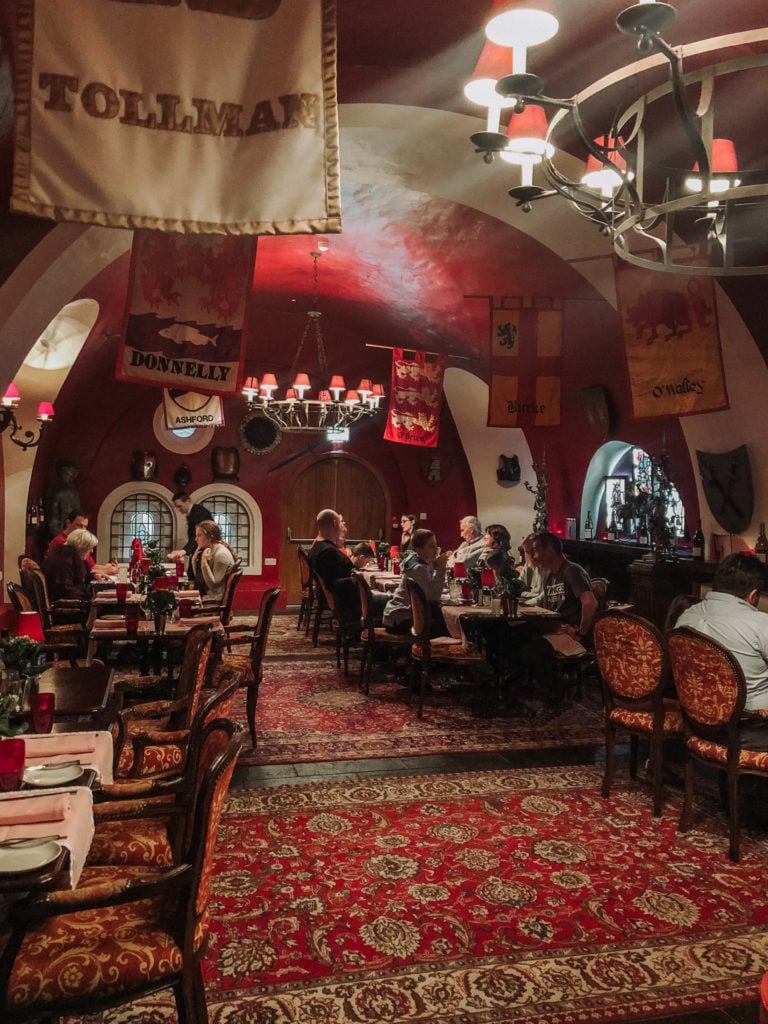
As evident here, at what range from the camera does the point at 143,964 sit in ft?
6.96

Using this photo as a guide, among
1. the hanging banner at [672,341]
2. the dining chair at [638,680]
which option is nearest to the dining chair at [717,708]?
the dining chair at [638,680]

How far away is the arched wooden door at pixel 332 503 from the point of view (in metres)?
13.7

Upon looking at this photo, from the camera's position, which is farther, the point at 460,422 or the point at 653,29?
the point at 460,422

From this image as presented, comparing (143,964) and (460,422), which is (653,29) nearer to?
(143,964)

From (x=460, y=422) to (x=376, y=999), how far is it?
1102 cm

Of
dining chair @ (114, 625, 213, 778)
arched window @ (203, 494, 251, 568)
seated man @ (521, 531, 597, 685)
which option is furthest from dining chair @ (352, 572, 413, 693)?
arched window @ (203, 494, 251, 568)

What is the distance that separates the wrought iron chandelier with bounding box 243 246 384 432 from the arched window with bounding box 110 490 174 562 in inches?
85.8

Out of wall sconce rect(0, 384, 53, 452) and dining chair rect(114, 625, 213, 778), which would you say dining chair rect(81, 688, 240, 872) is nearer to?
dining chair rect(114, 625, 213, 778)

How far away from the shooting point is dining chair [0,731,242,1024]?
203cm

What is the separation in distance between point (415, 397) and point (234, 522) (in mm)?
4716

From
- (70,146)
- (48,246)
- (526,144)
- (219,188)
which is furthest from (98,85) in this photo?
(48,246)

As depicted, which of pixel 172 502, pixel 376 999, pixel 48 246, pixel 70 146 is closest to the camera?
pixel 70 146

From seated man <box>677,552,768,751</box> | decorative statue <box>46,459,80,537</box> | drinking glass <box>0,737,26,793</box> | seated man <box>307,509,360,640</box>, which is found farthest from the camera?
decorative statue <box>46,459,80,537</box>

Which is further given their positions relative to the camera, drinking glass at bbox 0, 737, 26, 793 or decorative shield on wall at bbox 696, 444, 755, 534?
decorative shield on wall at bbox 696, 444, 755, 534
